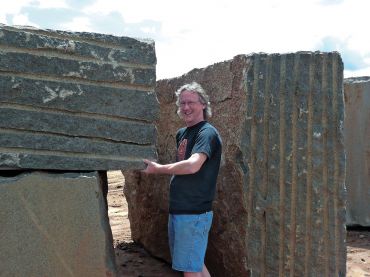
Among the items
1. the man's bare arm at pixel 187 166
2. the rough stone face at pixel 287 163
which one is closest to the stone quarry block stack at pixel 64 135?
the man's bare arm at pixel 187 166

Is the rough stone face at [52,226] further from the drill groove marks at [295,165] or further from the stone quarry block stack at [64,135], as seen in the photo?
the drill groove marks at [295,165]

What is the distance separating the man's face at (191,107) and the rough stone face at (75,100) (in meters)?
0.20

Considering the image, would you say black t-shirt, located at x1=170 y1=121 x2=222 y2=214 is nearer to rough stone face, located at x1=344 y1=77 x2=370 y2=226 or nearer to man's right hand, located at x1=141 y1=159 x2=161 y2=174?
man's right hand, located at x1=141 y1=159 x2=161 y2=174

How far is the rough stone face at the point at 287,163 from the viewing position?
3014 mm

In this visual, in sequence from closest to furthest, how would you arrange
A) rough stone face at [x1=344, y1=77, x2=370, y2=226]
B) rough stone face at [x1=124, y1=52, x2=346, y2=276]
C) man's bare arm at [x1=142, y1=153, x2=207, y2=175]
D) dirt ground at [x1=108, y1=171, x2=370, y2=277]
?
man's bare arm at [x1=142, y1=153, x2=207, y2=175], rough stone face at [x1=124, y1=52, x2=346, y2=276], dirt ground at [x1=108, y1=171, x2=370, y2=277], rough stone face at [x1=344, y1=77, x2=370, y2=226]

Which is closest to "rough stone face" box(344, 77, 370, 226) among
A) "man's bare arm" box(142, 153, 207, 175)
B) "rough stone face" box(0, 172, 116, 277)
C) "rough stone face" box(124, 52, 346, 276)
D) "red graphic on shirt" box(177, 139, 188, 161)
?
"rough stone face" box(124, 52, 346, 276)

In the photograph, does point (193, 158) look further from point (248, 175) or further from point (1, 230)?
point (1, 230)

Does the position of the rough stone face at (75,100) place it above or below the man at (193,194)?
above

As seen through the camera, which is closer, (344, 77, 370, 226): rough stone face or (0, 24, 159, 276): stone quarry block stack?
(0, 24, 159, 276): stone quarry block stack

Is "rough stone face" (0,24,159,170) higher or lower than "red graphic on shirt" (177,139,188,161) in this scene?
higher

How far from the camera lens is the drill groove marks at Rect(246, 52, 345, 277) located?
3.02 m

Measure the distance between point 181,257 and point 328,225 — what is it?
93 cm

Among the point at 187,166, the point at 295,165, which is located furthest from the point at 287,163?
the point at 187,166

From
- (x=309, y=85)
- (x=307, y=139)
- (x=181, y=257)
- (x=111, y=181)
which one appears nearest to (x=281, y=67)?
(x=309, y=85)
